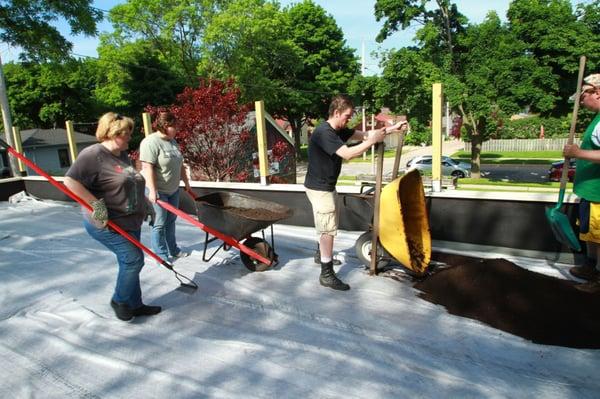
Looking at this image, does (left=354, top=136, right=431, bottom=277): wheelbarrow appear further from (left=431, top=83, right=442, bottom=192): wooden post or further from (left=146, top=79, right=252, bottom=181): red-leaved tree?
(left=146, top=79, right=252, bottom=181): red-leaved tree

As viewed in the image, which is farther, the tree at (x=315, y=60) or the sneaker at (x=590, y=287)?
the tree at (x=315, y=60)

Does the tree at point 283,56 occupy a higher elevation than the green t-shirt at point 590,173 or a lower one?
higher

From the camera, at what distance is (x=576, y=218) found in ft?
12.3

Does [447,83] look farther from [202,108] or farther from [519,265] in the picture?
[519,265]

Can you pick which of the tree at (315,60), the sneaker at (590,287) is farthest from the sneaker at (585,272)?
the tree at (315,60)

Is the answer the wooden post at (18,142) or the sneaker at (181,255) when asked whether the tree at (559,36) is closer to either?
the sneaker at (181,255)

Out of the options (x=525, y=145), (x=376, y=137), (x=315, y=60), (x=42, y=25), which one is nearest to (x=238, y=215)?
(x=376, y=137)

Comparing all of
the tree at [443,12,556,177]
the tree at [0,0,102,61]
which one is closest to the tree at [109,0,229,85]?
the tree at [0,0,102,61]

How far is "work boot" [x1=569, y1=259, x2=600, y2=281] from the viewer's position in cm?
323

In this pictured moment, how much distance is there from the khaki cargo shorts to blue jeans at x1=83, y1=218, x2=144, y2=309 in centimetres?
140

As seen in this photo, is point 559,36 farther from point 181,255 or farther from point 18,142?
point 18,142

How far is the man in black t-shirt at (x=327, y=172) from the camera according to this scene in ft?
10.2

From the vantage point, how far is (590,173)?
305 centimetres

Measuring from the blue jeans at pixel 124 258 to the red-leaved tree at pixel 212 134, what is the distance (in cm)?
546
